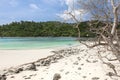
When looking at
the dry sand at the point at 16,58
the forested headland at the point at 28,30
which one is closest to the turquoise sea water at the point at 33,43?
the dry sand at the point at 16,58

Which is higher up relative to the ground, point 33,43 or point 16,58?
point 16,58

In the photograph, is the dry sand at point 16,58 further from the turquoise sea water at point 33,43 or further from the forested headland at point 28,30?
the forested headland at point 28,30

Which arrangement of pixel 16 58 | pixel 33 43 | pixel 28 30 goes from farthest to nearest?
1. pixel 28 30
2. pixel 33 43
3. pixel 16 58

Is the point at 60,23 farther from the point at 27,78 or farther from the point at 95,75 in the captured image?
the point at 27,78

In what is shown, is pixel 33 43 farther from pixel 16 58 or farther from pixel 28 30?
pixel 28 30

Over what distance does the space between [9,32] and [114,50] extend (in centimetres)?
8959

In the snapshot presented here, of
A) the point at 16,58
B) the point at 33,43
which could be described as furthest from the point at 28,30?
the point at 16,58

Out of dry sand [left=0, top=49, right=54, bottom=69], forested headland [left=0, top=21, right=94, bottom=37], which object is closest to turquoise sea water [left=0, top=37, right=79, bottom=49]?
dry sand [left=0, top=49, right=54, bottom=69]

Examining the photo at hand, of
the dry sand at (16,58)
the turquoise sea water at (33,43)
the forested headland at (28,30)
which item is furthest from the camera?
the forested headland at (28,30)

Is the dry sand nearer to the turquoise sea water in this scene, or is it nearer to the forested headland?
the turquoise sea water

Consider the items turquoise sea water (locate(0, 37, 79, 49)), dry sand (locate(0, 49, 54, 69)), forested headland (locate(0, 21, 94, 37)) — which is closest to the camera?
dry sand (locate(0, 49, 54, 69))

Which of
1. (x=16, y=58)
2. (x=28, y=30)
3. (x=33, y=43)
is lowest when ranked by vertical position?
(x=33, y=43)

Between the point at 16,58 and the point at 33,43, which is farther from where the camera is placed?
the point at 33,43

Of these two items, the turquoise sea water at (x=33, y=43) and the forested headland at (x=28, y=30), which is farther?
the forested headland at (x=28, y=30)
